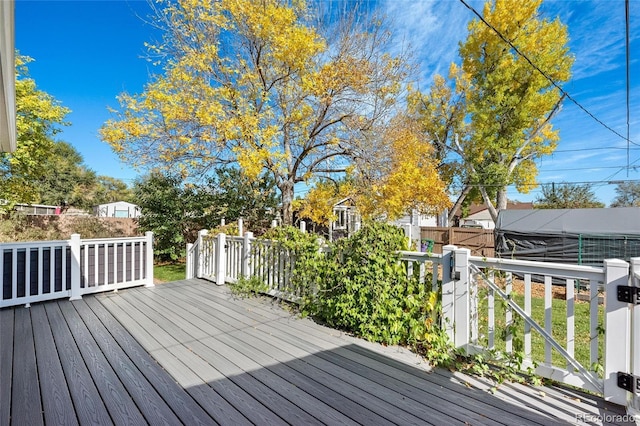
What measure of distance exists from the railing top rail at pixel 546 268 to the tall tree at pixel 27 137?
12.0 m

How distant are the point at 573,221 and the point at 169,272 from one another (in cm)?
1309

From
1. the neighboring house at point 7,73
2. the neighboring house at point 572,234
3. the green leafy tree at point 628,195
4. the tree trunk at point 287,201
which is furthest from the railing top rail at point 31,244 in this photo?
the green leafy tree at point 628,195

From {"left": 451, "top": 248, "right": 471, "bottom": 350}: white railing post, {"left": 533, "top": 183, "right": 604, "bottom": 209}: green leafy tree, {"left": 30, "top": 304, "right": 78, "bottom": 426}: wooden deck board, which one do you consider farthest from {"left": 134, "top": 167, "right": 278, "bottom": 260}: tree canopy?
{"left": 533, "top": 183, "right": 604, "bottom": 209}: green leafy tree

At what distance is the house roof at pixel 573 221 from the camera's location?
8.99m

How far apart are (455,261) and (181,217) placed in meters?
9.02

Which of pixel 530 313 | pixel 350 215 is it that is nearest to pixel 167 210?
pixel 350 215

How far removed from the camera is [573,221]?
9.88 meters

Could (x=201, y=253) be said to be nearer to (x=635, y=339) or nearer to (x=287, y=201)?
(x=287, y=201)

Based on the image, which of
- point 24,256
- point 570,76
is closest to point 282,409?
point 24,256

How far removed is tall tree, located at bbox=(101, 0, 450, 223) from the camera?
251 inches

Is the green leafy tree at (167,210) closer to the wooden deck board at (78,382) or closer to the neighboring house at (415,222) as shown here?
the wooden deck board at (78,382)

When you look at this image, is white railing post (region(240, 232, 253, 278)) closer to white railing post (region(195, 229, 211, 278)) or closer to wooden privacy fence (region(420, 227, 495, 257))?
white railing post (region(195, 229, 211, 278))

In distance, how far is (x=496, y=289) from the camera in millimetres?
2480

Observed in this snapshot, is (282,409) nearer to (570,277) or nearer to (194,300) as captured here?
(570,277)
